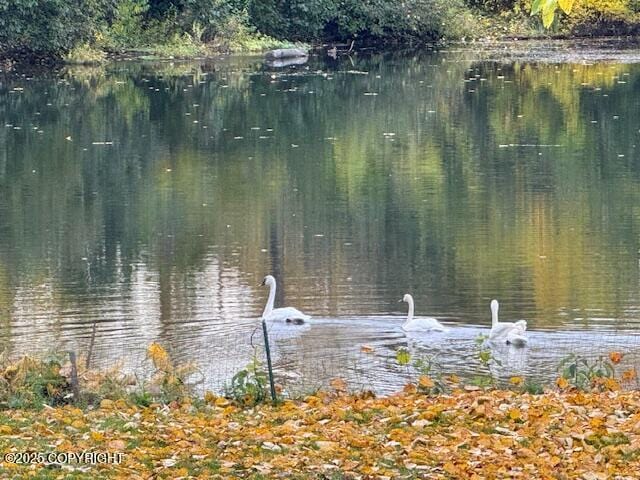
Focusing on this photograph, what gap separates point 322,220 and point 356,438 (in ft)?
38.7

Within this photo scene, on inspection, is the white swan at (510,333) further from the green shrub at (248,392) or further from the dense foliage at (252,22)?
the dense foliage at (252,22)

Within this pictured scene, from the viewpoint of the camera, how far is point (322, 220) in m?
19.6

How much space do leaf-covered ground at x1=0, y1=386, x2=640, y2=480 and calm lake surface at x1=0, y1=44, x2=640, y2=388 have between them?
2434mm

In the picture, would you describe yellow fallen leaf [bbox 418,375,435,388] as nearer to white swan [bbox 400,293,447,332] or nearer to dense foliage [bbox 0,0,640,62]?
white swan [bbox 400,293,447,332]

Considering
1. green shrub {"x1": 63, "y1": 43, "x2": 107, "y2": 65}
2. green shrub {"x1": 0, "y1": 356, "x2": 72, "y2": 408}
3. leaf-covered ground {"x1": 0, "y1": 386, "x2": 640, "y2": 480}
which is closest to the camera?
leaf-covered ground {"x1": 0, "y1": 386, "x2": 640, "y2": 480}

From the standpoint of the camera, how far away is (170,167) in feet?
82.0

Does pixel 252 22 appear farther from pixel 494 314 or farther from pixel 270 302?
pixel 494 314

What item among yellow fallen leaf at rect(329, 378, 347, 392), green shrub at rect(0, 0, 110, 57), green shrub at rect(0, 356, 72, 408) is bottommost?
yellow fallen leaf at rect(329, 378, 347, 392)

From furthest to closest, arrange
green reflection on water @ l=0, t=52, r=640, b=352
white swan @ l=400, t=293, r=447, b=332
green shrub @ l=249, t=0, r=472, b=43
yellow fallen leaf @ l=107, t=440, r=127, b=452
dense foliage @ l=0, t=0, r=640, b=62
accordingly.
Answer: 1. green shrub @ l=249, t=0, r=472, b=43
2. dense foliage @ l=0, t=0, r=640, b=62
3. green reflection on water @ l=0, t=52, r=640, b=352
4. white swan @ l=400, t=293, r=447, b=332
5. yellow fallen leaf @ l=107, t=440, r=127, b=452

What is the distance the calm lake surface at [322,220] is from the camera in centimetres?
1334

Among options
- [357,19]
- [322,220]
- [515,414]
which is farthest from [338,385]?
[357,19]

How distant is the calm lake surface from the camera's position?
13344 mm

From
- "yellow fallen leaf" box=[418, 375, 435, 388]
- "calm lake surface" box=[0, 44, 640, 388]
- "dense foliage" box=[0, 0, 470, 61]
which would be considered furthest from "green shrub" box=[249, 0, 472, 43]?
"yellow fallen leaf" box=[418, 375, 435, 388]

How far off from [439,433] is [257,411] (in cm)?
156
